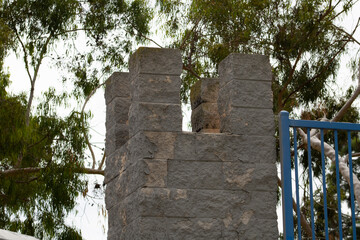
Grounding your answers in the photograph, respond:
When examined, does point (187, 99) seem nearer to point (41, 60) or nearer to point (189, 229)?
point (41, 60)

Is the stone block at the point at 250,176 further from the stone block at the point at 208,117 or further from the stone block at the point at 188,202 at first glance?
the stone block at the point at 208,117

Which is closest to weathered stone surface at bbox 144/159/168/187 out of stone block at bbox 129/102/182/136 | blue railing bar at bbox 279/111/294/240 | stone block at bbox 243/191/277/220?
stone block at bbox 129/102/182/136

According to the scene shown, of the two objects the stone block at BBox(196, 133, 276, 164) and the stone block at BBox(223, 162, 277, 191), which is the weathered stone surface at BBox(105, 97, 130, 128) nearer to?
the stone block at BBox(196, 133, 276, 164)

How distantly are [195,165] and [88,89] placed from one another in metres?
12.0

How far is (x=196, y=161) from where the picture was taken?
5.52 m

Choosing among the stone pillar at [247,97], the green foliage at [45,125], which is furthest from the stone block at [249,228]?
the green foliage at [45,125]

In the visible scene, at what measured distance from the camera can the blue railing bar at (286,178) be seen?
5.10 metres

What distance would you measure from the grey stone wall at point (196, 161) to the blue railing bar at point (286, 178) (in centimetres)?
41

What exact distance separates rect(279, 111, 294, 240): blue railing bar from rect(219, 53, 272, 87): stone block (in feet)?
2.16

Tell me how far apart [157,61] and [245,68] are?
27.5 inches

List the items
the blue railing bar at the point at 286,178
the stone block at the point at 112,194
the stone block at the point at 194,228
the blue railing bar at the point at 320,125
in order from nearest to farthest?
the blue railing bar at the point at 286,178, the blue railing bar at the point at 320,125, the stone block at the point at 194,228, the stone block at the point at 112,194

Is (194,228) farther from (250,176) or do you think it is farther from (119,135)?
(119,135)

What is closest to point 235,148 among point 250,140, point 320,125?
point 250,140

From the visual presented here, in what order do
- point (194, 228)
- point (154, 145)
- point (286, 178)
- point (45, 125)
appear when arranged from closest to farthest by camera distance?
point (286, 178)
point (194, 228)
point (154, 145)
point (45, 125)
